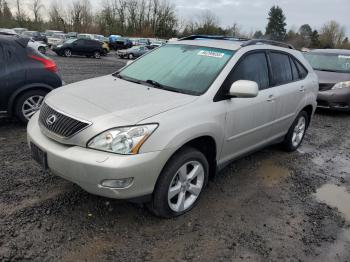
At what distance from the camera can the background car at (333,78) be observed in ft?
28.4

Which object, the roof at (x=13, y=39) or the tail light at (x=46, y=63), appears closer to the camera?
the roof at (x=13, y=39)

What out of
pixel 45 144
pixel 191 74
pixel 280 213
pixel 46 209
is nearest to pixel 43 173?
pixel 46 209

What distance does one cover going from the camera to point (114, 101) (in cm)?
335

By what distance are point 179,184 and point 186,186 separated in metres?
0.12

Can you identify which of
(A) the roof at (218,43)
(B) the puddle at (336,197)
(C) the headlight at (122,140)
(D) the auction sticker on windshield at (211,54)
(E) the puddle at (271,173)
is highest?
(A) the roof at (218,43)

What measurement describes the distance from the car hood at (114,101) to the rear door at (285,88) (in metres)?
1.68

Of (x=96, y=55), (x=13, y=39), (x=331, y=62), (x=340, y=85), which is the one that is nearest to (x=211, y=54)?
(x=13, y=39)

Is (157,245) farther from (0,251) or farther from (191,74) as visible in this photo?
(191,74)

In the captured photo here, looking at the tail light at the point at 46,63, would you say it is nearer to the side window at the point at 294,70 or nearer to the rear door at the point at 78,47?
the side window at the point at 294,70

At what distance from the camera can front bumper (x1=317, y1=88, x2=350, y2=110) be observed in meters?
8.62

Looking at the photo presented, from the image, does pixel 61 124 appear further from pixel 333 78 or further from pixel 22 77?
pixel 333 78

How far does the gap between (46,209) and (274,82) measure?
3.19 meters

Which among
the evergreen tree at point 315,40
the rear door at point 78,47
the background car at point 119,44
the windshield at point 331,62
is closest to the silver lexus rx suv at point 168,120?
the windshield at point 331,62

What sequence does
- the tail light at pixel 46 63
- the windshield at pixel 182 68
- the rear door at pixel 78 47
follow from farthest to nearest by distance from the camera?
the rear door at pixel 78 47 → the tail light at pixel 46 63 → the windshield at pixel 182 68
